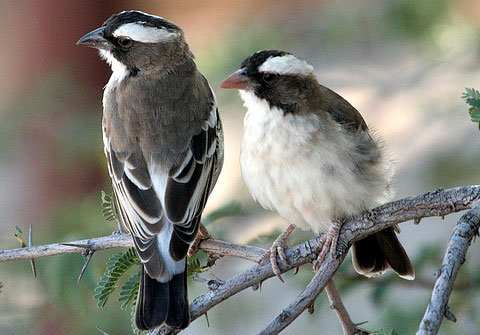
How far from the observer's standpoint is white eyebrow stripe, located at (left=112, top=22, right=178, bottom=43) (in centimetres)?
353

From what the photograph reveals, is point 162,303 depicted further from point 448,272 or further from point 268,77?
point 268,77

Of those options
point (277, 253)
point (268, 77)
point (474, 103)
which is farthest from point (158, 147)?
point (474, 103)

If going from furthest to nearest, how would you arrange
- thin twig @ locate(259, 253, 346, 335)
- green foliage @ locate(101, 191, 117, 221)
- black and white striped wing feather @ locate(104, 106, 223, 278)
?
green foliage @ locate(101, 191, 117, 221) < black and white striped wing feather @ locate(104, 106, 223, 278) < thin twig @ locate(259, 253, 346, 335)

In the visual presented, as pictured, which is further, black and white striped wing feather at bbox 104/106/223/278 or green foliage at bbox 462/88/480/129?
black and white striped wing feather at bbox 104/106/223/278

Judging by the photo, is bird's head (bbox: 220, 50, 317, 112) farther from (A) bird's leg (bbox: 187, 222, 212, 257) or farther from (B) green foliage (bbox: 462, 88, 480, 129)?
(B) green foliage (bbox: 462, 88, 480, 129)

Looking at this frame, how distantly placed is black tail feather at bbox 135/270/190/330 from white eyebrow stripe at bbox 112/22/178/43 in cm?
126

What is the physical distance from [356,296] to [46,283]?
340 centimetres

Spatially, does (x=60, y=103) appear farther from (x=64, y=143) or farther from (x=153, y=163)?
(x=153, y=163)

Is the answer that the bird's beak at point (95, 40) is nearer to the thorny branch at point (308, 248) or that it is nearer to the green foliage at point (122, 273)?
the green foliage at point (122, 273)

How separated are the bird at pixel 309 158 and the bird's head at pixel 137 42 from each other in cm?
58

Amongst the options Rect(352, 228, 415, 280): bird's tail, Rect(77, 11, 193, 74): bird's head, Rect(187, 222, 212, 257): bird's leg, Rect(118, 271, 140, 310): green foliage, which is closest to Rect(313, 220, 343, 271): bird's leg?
Rect(352, 228, 415, 280): bird's tail

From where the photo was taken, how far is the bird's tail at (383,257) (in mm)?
3174

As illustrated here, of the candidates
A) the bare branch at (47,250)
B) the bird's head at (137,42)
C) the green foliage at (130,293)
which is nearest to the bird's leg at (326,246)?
the green foliage at (130,293)

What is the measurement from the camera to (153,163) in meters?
3.19
